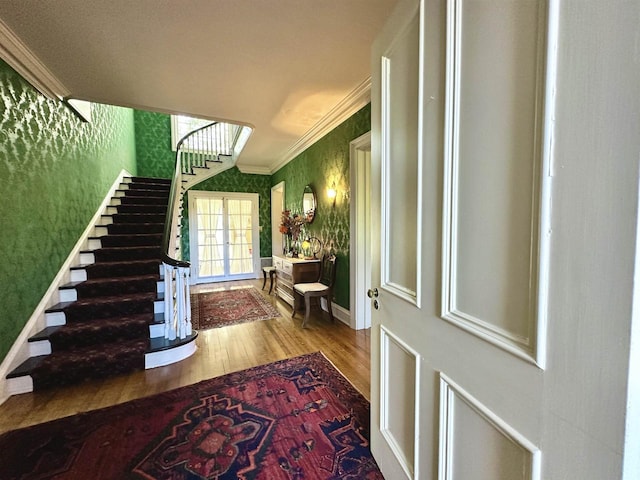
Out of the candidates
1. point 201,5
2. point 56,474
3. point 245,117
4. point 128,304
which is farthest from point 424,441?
point 245,117

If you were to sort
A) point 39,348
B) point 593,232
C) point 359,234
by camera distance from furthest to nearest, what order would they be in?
point 359,234 → point 39,348 → point 593,232

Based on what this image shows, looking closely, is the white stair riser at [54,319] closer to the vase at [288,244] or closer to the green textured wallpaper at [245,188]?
the vase at [288,244]

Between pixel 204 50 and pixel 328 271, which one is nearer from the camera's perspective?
pixel 204 50

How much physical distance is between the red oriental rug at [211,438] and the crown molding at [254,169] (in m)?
4.96

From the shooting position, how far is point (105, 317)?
263cm

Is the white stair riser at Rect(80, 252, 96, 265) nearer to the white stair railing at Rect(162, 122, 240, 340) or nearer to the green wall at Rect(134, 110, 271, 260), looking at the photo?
the white stair railing at Rect(162, 122, 240, 340)

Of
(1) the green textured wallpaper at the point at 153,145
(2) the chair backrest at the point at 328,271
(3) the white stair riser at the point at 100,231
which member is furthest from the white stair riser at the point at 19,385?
(1) the green textured wallpaper at the point at 153,145

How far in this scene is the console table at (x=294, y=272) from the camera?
3.65 meters

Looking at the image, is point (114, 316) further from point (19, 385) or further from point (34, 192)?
point (34, 192)

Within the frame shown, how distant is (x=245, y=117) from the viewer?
3.38 meters

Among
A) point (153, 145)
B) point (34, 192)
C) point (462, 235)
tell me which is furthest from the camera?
point (153, 145)

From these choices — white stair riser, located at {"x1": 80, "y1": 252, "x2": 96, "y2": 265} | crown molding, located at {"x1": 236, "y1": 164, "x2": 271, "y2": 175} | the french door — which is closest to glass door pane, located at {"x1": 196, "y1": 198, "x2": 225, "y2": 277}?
the french door

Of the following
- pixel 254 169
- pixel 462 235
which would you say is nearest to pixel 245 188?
pixel 254 169

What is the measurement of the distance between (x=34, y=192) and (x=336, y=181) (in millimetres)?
3016
